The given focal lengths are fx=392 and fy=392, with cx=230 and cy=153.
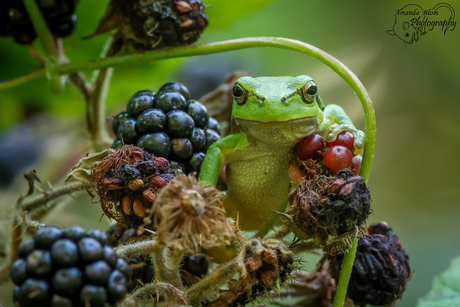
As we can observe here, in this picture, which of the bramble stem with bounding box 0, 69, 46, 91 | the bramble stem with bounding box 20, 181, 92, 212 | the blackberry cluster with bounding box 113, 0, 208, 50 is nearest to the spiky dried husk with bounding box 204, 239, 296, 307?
the bramble stem with bounding box 20, 181, 92, 212

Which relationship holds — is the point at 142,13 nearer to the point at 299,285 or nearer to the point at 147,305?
the point at 147,305

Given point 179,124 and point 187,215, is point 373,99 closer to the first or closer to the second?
point 179,124

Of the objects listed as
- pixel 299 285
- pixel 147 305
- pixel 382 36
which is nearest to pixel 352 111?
pixel 382 36

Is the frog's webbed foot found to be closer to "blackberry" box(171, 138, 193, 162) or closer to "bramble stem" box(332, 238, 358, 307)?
"bramble stem" box(332, 238, 358, 307)

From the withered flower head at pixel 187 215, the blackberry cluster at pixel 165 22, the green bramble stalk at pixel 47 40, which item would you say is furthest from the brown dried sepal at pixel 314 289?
the green bramble stalk at pixel 47 40

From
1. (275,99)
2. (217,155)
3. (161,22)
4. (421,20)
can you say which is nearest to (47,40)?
(161,22)

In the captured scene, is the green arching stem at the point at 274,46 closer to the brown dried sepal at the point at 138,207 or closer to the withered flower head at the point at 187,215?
the withered flower head at the point at 187,215
